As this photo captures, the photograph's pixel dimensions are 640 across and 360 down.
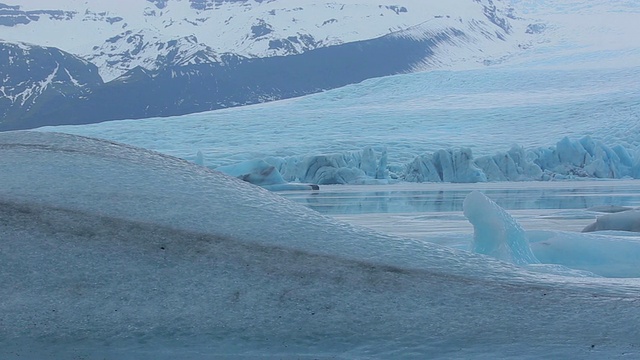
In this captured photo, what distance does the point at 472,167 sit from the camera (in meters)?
18.6

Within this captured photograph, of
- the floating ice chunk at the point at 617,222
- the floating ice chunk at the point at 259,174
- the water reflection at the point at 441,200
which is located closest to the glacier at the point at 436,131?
the floating ice chunk at the point at 259,174

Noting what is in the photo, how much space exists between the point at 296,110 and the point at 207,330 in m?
33.5

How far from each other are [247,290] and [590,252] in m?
2.11

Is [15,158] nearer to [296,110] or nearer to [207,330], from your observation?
[207,330]

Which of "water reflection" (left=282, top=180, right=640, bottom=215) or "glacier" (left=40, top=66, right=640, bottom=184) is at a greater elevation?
"glacier" (left=40, top=66, right=640, bottom=184)

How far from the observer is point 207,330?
4.99 feet

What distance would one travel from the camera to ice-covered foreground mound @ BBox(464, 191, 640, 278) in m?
3.06

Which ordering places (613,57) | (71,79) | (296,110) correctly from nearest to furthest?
(296,110)
(613,57)
(71,79)

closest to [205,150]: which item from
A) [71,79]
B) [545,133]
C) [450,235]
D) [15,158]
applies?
[545,133]

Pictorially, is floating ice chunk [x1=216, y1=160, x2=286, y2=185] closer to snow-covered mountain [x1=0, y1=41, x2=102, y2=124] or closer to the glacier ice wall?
the glacier ice wall

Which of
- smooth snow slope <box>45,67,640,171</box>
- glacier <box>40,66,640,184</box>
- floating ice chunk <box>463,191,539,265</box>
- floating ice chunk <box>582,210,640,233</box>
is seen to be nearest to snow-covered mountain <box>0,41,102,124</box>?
smooth snow slope <box>45,67,640,171</box>

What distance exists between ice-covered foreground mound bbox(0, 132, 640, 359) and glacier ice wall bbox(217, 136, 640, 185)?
1653 cm

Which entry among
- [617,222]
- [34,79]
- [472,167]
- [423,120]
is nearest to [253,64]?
[34,79]

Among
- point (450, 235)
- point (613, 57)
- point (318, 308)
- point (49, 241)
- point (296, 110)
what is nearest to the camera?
point (318, 308)
